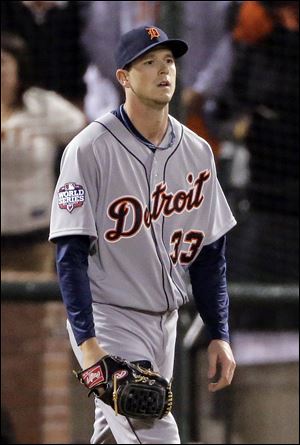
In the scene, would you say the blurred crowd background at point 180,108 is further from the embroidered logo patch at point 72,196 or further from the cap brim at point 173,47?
the embroidered logo patch at point 72,196

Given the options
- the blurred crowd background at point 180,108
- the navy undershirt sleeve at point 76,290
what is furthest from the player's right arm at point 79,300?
the blurred crowd background at point 180,108

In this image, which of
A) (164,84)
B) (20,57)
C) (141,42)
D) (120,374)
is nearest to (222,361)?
(120,374)

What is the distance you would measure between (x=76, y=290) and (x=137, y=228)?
1.06 feet

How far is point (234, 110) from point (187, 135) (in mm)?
2246

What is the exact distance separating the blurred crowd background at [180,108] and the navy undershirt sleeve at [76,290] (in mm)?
2042

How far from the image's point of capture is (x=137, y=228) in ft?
12.3

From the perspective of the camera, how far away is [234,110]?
6.13 metres

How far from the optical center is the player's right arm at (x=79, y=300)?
11.6 ft

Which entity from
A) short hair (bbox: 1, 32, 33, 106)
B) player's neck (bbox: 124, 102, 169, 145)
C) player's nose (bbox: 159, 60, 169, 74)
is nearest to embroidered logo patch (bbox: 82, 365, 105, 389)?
player's neck (bbox: 124, 102, 169, 145)

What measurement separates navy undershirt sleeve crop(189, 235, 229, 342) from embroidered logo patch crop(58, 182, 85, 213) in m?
0.53

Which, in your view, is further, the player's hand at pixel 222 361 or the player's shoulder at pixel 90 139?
the player's hand at pixel 222 361

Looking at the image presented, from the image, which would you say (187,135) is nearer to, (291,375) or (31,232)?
(31,232)

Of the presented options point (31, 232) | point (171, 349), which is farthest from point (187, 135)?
point (31, 232)

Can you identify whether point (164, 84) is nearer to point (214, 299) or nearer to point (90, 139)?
point (90, 139)
